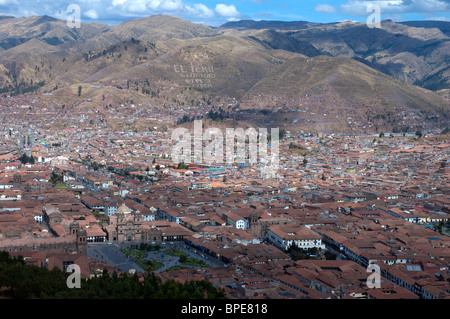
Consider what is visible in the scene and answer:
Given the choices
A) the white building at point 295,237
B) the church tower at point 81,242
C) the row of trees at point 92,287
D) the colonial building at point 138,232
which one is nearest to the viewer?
the row of trees at point 92,287

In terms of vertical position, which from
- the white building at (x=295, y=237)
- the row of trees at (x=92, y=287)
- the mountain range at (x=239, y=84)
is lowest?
the white building at (x=295, y=237)

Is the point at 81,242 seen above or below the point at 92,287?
below

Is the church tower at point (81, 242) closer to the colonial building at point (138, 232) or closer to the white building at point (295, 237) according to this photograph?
the colonial building at point (138, 232)

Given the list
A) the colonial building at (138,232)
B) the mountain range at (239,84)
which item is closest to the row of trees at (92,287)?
the colonial building at (138,232)

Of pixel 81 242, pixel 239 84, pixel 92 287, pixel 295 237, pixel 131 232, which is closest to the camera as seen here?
pixel 92 287

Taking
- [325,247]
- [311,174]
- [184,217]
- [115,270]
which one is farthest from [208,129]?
[115,270]

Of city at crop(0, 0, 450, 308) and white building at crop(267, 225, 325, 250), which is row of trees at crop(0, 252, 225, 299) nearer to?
city at crop(0, 0, 450, 308)

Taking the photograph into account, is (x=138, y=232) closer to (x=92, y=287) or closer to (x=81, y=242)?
(x=81, y=242)

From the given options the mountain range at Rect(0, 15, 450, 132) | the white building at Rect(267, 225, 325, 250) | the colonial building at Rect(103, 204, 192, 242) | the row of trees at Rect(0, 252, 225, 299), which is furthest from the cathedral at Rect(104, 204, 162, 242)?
the mountain range at Rect(0, 15, 450, 132)

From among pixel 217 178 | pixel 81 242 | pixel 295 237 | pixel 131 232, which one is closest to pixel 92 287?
pixel 81 242
